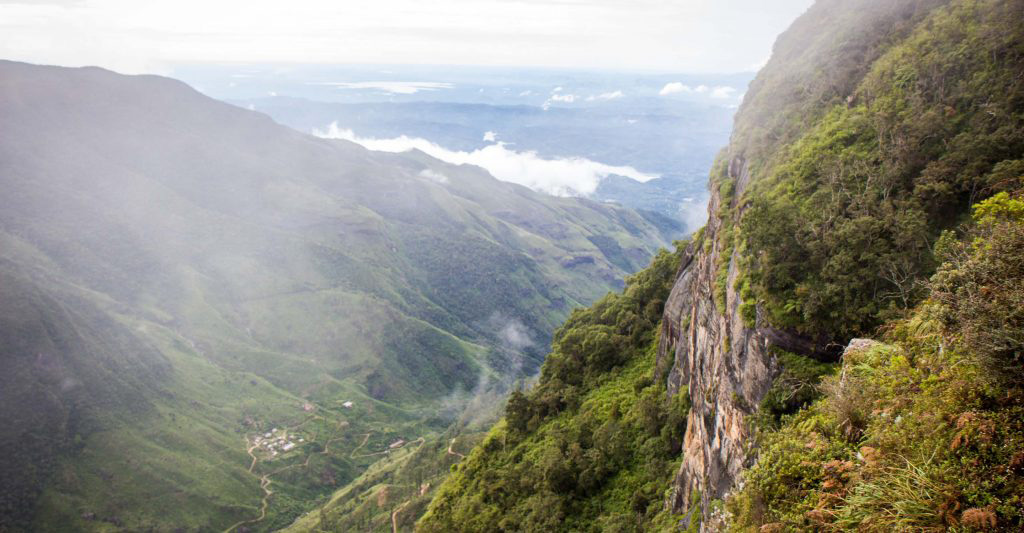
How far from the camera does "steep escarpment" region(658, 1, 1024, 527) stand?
880 inches

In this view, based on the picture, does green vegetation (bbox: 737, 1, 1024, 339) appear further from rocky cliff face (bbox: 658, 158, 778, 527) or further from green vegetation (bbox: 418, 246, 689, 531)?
green vegetation (bbox: 418, 246, 689, 531)

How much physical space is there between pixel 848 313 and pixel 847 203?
6833 mm

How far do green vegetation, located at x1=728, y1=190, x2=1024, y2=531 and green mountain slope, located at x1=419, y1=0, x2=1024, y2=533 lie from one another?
56 mm

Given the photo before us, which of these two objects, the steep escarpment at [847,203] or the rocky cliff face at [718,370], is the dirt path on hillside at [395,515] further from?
the steep escarpment at [847,203]

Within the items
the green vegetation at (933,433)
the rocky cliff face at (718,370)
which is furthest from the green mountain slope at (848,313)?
the rocky cliff face at (718,370)

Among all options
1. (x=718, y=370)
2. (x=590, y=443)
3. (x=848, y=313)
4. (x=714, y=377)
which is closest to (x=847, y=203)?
(x=848, y=313)

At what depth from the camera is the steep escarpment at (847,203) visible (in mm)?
22359

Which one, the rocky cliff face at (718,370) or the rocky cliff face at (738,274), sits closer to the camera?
the rocky cliff face at (718,370)

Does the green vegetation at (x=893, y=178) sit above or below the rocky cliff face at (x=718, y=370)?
above

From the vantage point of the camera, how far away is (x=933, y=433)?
1200 centimetres

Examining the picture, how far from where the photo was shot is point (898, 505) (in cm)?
1067

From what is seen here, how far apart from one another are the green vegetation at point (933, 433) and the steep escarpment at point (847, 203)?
525cm

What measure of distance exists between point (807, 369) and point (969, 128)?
45.8ft

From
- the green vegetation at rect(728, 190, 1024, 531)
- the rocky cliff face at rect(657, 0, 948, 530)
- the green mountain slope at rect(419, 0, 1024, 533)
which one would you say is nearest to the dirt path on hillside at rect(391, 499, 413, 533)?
the green mountain slope at rect(419, 0, 1024, 533)
